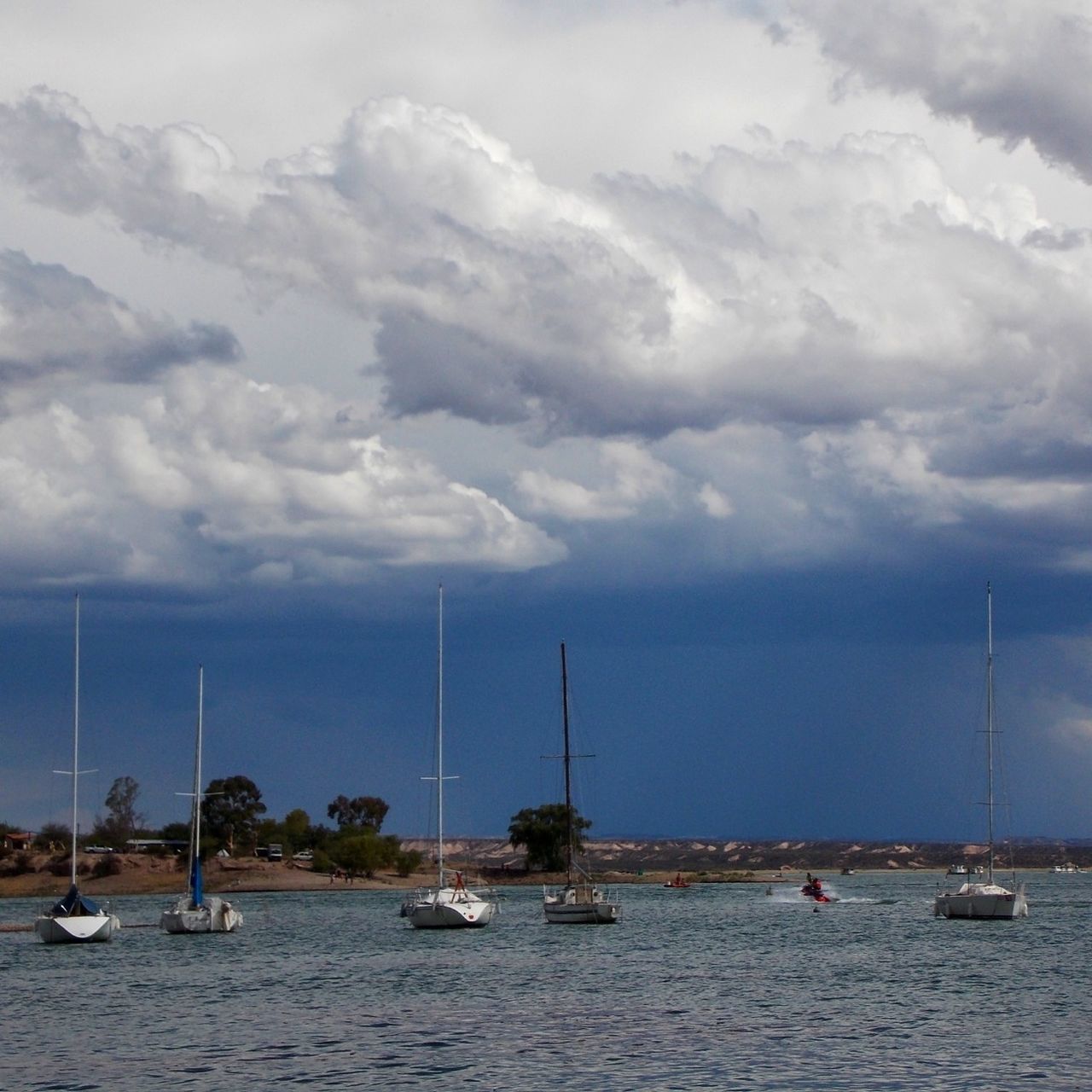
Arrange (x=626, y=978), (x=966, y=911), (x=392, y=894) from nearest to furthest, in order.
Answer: (x=626, y=978) < (x=966, y=911) < (x=392, y=894)

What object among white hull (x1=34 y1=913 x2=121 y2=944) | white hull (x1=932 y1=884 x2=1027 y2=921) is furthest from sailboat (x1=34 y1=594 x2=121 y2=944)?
white hull (x1=932 y1=884 x2=1027 y2=921)

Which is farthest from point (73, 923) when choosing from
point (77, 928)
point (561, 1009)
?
point (561, 1009)

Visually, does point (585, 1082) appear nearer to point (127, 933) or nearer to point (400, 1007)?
point (400, 1007)

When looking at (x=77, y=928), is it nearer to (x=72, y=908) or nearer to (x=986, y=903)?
(x=72, y=908)

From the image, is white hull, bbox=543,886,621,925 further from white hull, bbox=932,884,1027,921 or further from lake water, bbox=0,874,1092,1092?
white hull, bbox=932,884,1027,921

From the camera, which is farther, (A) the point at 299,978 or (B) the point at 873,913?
(B) the point at 873,913

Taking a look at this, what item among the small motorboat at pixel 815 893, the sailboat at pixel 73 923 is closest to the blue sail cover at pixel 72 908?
the sailboat at pixel 73 923

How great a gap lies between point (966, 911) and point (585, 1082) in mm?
69238

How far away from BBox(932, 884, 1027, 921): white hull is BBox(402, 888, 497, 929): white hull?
29.2 m

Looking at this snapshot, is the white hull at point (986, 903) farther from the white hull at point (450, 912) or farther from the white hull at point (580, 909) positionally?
the white hull at point (450, 912)

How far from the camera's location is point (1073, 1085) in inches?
1553

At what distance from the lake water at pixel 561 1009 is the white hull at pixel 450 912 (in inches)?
33.3

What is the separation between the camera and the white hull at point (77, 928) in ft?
309

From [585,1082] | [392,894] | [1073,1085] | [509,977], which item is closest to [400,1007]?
[509,977]
